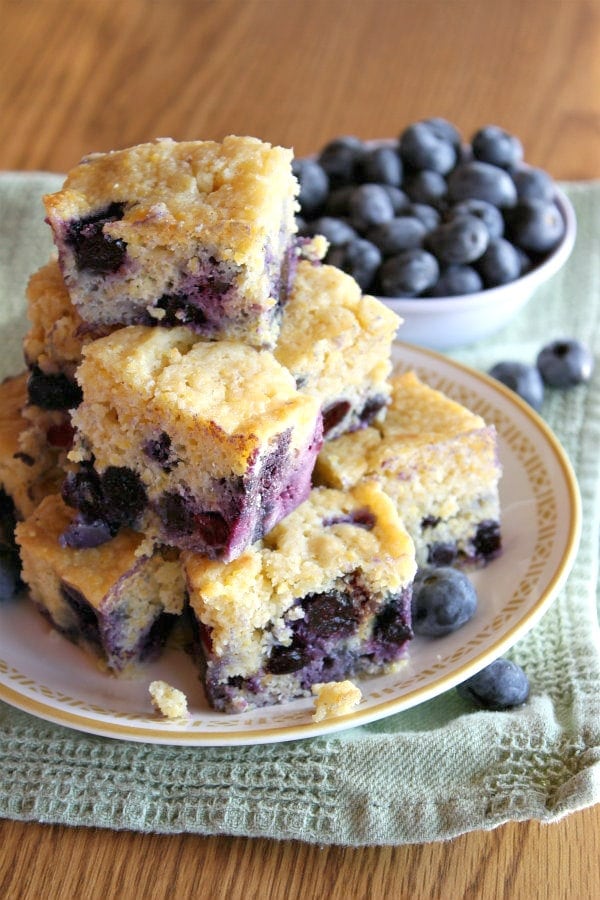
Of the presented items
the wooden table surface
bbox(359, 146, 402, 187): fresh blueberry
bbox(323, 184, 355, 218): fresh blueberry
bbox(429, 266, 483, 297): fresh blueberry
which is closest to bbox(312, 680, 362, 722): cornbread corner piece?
bbox(429, 266, 483, 297): fresh blueberry

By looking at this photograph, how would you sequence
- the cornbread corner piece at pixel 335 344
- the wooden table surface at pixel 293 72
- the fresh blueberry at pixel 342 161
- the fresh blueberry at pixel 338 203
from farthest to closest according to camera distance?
the wooden table surface at pixel 293 72 < the fresh blueberry at pixel 342 161 < the fresh blueberry at pixel 338 203 < the cornbread corner piece at pixel 335 344

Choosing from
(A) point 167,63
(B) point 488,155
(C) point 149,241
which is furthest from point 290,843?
(A) point 167,63

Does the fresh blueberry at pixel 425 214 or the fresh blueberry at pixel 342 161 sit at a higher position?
the fresh blueberry at pixel 342 161

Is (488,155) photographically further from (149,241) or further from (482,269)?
(149,241)

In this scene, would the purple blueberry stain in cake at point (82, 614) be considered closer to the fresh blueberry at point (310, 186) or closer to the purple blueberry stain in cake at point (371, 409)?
the purple blueberry stain in cake at point (371, 409)

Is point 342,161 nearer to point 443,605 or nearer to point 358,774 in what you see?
point 443,605

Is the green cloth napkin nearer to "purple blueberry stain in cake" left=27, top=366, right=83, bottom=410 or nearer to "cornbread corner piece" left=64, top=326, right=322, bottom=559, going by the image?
"cornbread corner piece" left=64, top=326, right=322, bottom=559

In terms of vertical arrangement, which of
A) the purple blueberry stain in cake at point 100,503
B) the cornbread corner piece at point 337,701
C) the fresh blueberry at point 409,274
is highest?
the purple blueberry stain in cake at point 100,503

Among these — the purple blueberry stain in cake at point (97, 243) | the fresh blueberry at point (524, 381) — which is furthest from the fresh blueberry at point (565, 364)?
the purple blueberry stain in cake at point (97, 243)
